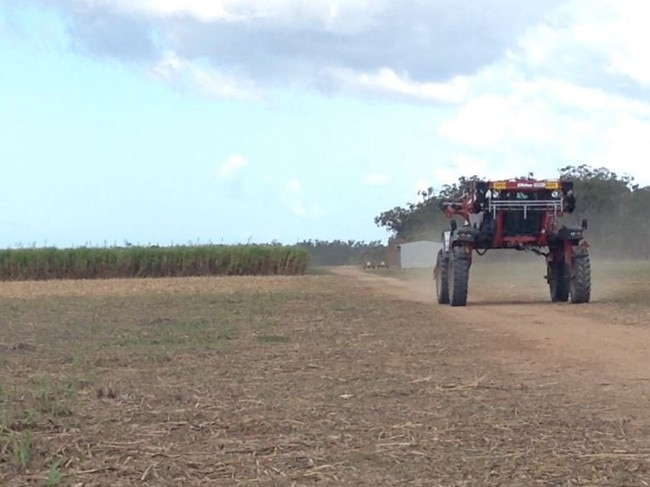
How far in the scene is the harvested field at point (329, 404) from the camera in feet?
20.5

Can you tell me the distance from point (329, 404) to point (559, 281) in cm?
1505

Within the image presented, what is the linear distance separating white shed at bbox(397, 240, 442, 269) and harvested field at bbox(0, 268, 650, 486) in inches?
2062

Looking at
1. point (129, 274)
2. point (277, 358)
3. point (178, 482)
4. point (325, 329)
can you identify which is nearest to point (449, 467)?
point (178, 482)

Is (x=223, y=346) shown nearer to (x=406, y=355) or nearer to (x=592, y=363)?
(x=406, y=355)

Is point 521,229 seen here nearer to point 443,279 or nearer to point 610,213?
point 443,279

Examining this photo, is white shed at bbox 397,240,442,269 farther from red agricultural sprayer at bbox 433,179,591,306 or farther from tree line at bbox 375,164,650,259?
red agricultural sprayer at bbox 433,179,591,306

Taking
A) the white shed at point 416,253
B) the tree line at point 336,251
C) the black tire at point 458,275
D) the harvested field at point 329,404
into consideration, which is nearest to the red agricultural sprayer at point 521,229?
the black tire at point 458,275

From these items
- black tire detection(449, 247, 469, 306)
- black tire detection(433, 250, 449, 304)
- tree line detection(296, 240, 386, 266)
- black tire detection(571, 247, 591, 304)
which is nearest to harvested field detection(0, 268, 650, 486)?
black tire detection(571, 247, 591, 304)

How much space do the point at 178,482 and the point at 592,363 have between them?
6.46m

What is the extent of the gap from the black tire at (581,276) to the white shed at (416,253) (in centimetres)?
4711

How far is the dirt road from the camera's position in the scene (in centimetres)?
1129

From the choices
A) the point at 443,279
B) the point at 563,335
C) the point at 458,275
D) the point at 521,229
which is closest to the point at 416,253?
the point at 443,279

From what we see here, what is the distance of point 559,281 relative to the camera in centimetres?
2289

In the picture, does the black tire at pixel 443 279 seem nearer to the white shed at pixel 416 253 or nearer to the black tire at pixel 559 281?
the black tire at pixel 559 281
